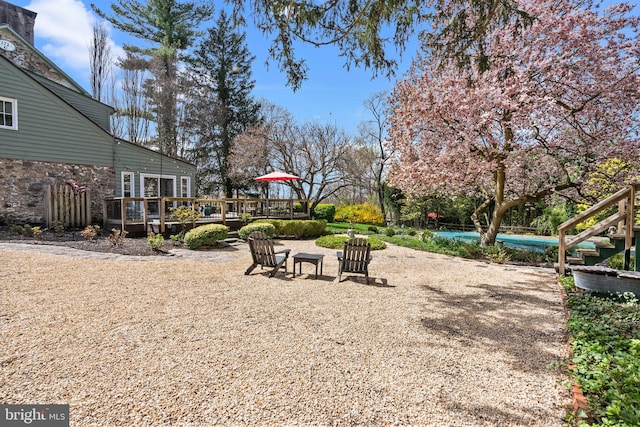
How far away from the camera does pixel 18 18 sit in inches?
666

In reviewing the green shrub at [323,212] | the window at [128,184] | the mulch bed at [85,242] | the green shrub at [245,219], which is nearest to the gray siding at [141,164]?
the window at [128,184]

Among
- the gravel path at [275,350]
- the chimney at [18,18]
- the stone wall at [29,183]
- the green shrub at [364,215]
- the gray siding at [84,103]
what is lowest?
the gravel path at [275,350]

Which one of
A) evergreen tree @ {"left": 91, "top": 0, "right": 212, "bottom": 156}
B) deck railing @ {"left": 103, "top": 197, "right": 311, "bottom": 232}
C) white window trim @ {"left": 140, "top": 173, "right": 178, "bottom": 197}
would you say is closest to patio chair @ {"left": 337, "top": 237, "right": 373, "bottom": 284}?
deck railing @ {"left": 103, "top": 197, "right": 311, "bottom": 232}

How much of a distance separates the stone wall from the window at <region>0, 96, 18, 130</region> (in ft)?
3.76

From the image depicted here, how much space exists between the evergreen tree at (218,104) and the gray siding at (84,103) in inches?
313


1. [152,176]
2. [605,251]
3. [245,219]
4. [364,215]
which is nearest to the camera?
[605,251]

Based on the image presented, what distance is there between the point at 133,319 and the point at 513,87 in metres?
9.38

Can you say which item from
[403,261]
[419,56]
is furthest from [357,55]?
[419,56]

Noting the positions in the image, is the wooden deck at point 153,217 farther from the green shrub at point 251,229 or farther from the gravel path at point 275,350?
the gravel path at point 275,350

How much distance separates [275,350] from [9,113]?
12532mm

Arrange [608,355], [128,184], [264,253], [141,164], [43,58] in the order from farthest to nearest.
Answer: [43,58] → [141,164] → [128,184] → [264,253] → [608,355]

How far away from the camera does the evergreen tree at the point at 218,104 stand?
23188 mm

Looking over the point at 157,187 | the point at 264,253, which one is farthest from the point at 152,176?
the point at 264,253

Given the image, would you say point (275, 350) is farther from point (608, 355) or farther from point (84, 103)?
point (84, 103)
